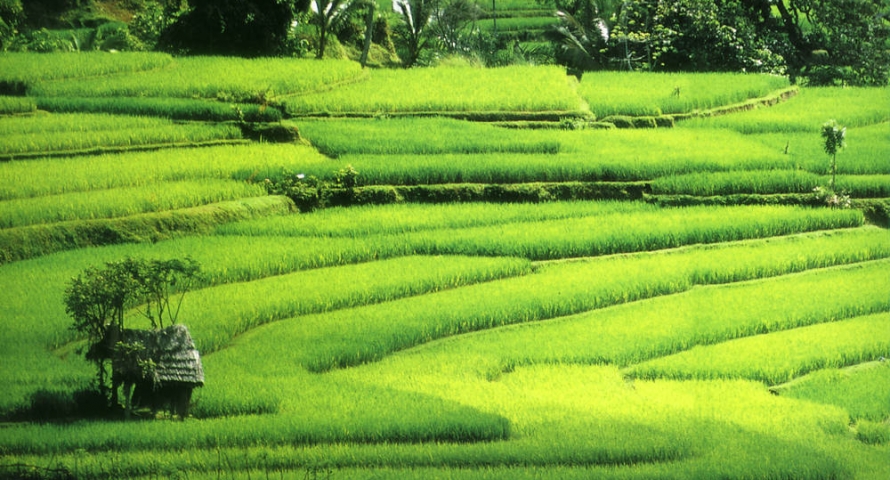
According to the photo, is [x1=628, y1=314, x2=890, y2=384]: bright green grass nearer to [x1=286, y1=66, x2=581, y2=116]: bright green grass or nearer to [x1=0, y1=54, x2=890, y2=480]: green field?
[x1=0, y1=54, x2=890, y2=480]: green field

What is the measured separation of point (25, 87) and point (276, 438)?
15.6 feet

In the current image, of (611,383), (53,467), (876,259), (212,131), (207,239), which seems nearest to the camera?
(53,467)

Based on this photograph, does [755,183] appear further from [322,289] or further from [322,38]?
[322,38]

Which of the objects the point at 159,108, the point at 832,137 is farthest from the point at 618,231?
the point at 159,108

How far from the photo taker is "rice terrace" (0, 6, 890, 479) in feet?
20.1

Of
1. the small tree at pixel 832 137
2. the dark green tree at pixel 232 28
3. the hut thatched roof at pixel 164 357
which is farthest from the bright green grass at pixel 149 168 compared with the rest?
the small tree at pixel 832 137

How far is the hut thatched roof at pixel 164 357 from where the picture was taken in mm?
6082

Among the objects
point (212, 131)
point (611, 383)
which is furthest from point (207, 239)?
point (611, 383)

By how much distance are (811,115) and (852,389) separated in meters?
4.44

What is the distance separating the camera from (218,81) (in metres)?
10.1

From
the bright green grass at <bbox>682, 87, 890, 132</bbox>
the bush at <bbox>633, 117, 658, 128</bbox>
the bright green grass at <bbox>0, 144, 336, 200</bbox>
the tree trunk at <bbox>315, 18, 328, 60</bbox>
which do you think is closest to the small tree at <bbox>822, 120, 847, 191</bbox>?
the bright green grass at <bbox>682, 87, 890, 132</bbox>

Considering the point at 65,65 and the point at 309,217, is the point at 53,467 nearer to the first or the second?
the point at 309,217

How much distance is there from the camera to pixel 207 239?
7809 mm

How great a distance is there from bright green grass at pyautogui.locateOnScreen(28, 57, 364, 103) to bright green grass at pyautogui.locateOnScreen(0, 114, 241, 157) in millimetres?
443
